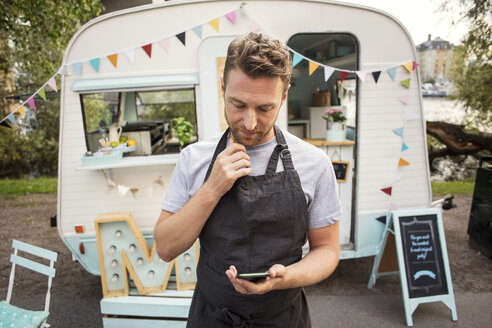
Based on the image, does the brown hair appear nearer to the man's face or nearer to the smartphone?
the man's face

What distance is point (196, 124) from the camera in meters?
3.50

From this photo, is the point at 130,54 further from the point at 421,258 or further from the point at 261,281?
the point at 421,258

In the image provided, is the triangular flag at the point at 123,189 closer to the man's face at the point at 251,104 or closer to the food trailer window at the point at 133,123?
the food trailer window at the point at 133,123

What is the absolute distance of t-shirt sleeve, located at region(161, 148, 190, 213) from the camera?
1325 mm

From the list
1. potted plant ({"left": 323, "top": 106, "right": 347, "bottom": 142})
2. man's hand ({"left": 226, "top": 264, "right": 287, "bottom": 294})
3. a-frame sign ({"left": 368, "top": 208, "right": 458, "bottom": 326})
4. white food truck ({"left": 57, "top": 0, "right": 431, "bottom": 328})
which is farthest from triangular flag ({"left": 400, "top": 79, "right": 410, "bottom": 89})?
man's hand ({"left": 226, "top": 264, "right": 287, "bottom": 294})

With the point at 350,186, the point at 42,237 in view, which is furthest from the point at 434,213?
the point at 42,237

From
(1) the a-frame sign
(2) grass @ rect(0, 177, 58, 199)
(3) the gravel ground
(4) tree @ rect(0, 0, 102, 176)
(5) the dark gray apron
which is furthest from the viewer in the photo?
(2) grass @ rect(0, 177, 58, 199)

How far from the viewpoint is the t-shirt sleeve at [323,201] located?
4.37 feet

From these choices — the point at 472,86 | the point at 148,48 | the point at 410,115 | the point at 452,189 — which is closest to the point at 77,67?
the point at 148,48

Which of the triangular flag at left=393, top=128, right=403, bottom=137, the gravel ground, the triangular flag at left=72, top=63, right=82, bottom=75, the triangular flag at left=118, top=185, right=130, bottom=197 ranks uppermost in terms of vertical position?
the triangular flag at left=72, top=63, right=82, bottom=75

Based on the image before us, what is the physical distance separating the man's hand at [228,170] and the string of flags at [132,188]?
2482mm

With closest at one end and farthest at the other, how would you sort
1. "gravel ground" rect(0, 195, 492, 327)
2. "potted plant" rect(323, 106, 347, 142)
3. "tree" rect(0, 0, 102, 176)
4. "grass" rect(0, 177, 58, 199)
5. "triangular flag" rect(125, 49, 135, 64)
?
"triangular flag" rect(125, 49, 135, 64), "gravel ground" rect(0, 195, 492, 327), "potted plant" rect(323, 106, 347, 142), "tree" rect(0, 0, 102, 176), "grass" rect(0, 177, 58, 199)

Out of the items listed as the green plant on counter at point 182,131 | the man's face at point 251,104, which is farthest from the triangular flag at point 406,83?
the man's face at point 251,104

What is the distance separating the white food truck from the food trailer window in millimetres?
24
